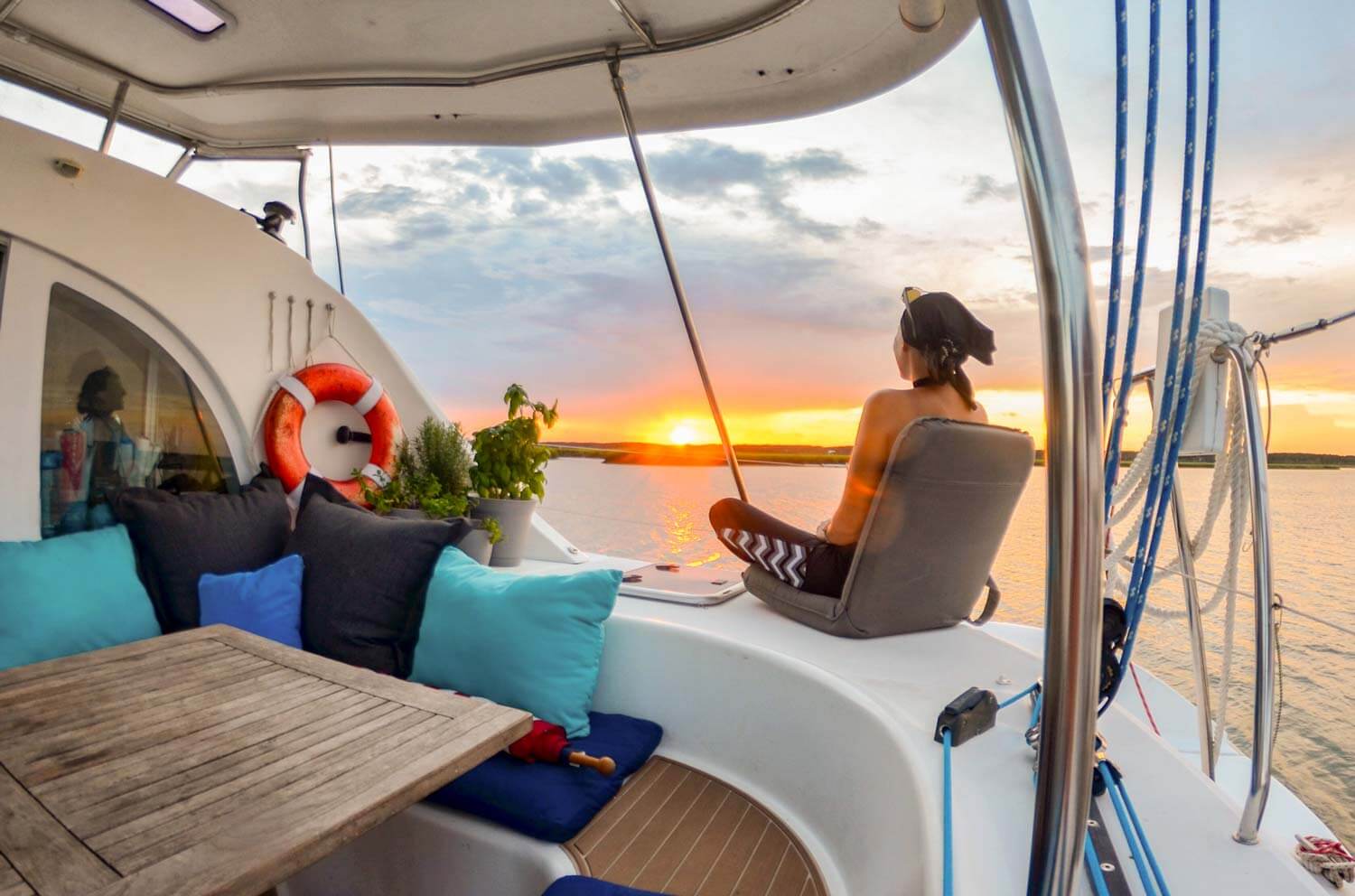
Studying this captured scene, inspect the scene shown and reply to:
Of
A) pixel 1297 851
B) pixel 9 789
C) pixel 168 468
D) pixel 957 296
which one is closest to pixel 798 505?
pixel 957 296

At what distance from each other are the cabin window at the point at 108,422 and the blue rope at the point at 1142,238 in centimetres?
255

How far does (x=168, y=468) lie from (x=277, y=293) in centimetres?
74

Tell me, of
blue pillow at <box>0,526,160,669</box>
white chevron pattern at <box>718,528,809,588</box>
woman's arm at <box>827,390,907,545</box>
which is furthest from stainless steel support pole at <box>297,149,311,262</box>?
woman's arm at <box>827,390,907,545</box>

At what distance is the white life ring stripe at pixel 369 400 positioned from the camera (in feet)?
9.84

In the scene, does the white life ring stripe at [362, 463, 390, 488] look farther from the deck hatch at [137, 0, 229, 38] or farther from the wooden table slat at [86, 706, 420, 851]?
the wooden table slat at [86, 706, 420, 851]

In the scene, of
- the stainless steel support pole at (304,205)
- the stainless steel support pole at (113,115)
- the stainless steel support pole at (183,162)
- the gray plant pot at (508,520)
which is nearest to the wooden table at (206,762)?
the gray plant pot at (508,520)

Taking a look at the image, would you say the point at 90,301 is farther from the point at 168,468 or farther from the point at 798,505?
the point at 798,505

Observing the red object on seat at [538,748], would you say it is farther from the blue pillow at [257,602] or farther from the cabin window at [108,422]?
the cabin window at [108,422]

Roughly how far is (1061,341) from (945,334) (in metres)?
1.59

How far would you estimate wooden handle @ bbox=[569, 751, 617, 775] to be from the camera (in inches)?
57.3

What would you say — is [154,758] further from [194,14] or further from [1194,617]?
[194,14]

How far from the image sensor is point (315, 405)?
287 centimetres

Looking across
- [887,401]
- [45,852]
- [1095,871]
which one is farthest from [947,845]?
[887,401]

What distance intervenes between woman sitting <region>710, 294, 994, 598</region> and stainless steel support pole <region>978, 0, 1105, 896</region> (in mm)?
1315
